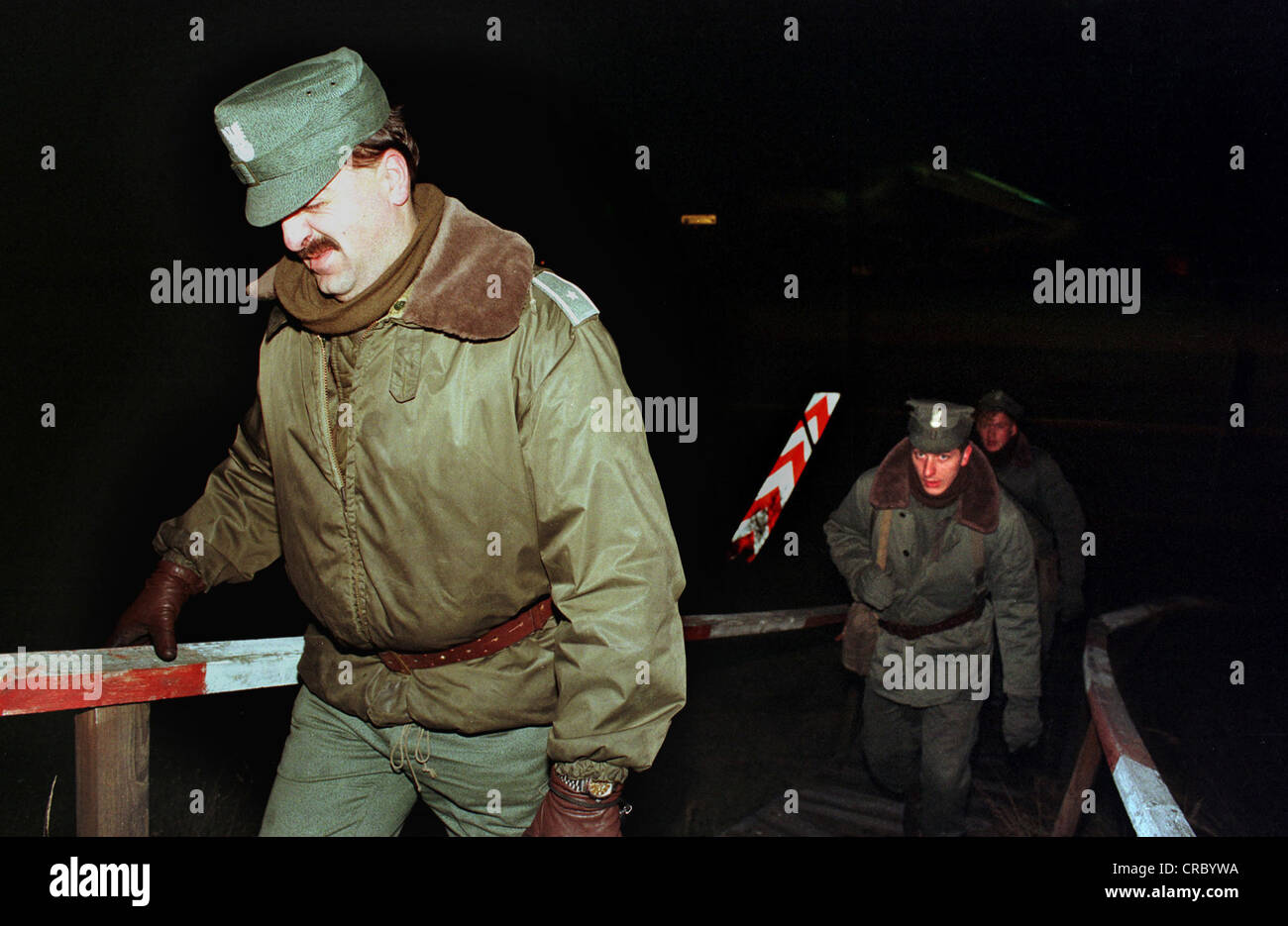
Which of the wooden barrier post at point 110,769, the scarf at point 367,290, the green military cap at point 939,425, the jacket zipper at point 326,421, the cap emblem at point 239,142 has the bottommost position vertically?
the wooden barrier post at point 110,769

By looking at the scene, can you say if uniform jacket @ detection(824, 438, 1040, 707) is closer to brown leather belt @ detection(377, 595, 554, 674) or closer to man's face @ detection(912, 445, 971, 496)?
man's face @ detection(912, 445, 971, 496)

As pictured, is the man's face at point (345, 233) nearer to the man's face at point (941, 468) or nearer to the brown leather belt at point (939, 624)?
the man's face at point (941, 468)

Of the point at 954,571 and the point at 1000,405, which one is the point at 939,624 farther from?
the point at 1000,405

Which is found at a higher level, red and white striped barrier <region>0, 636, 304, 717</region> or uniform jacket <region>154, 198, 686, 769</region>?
uniform jacket <region>154, 198, 686, 769</region>

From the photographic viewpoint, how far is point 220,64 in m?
3.32

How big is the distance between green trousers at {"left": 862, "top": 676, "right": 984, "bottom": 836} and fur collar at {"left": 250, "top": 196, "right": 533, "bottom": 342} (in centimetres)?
287

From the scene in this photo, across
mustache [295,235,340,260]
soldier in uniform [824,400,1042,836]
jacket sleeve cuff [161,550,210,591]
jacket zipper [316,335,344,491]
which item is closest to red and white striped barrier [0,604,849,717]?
jacket sleeve cuff [161,550,210,591]

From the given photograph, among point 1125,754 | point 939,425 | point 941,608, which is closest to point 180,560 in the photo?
point 1125,754

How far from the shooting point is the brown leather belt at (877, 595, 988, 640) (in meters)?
4.11

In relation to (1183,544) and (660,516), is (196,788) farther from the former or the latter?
(1183,544)

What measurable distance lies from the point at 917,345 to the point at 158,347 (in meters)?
8.72

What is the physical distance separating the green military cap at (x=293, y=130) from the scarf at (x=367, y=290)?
16 cm

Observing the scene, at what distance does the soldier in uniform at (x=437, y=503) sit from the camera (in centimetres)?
179

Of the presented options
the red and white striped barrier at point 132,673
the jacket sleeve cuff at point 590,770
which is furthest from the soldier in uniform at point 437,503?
the red and white striped barrier at point 132,673
